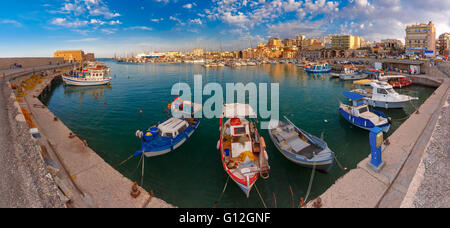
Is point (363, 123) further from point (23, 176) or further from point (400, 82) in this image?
point (400, 82)

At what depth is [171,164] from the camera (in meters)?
11.4

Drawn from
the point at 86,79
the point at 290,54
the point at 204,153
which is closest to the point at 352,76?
the point at 204,153

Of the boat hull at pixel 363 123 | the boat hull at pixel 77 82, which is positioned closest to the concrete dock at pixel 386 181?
the boat hull at pixel 363 123

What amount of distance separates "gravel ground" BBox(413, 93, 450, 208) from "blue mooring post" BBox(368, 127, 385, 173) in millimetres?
1340

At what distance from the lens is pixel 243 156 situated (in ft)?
32.3

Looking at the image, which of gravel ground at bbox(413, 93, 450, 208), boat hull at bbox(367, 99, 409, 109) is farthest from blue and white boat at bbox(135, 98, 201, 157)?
boat hull at bbox(367, 99, 409, 109)

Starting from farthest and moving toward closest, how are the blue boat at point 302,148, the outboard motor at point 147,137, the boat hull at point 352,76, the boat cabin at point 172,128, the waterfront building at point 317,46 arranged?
the waterfront building at point 317,46 < the boat hull at point 352,76 < the boat cabin at point 172,128 < the outboard motor at point 147,137 < the blue boat at point 302,148

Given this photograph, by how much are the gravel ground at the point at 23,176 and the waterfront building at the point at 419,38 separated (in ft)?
298

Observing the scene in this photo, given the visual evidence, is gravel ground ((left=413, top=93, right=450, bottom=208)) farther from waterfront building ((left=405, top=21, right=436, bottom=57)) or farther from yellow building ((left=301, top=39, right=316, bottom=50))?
yellow building ((left=301, top=39, right=316, bottom=50))

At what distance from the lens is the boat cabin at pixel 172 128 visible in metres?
12.7

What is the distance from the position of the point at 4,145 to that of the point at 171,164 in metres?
7.31

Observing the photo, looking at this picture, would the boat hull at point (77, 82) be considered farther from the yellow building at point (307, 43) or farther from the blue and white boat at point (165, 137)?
the yellow building at point (307, 43)
